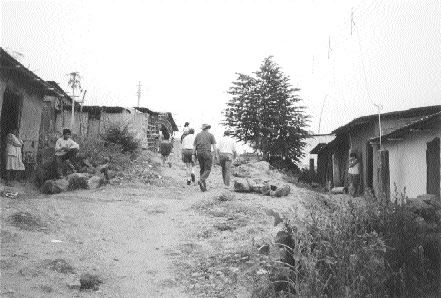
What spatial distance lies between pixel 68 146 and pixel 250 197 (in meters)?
5.09

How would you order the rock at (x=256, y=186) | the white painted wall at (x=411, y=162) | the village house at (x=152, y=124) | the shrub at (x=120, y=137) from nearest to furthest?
the white painted wall at (x=411, y=162), the rock at (x=256, y=186), the shrub at (x=120, y=137), the village house at (x=152, y=124)

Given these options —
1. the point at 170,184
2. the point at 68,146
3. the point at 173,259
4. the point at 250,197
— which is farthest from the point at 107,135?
the point at 173,259

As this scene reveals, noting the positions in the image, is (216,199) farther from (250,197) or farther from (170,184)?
(170,184)

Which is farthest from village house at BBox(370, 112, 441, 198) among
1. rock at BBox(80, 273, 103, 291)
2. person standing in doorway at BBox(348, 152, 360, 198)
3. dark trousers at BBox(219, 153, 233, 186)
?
rock at BBox(80, 273, 103, 291)

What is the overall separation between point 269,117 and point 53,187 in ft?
56.1

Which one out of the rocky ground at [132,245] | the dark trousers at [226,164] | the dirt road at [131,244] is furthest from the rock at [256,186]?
the dark trousers at [226,164]

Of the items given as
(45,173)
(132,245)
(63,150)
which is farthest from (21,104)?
(132,245)

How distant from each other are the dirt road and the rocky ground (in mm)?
11

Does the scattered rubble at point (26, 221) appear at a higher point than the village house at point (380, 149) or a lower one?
lower

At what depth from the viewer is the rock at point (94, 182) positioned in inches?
392

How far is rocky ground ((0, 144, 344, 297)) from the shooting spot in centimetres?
407

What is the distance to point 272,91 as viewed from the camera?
24.8 m

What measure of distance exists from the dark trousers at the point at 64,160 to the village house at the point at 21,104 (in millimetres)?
1302

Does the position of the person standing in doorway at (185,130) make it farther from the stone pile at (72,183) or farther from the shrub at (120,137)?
the shrub at (120,137)
